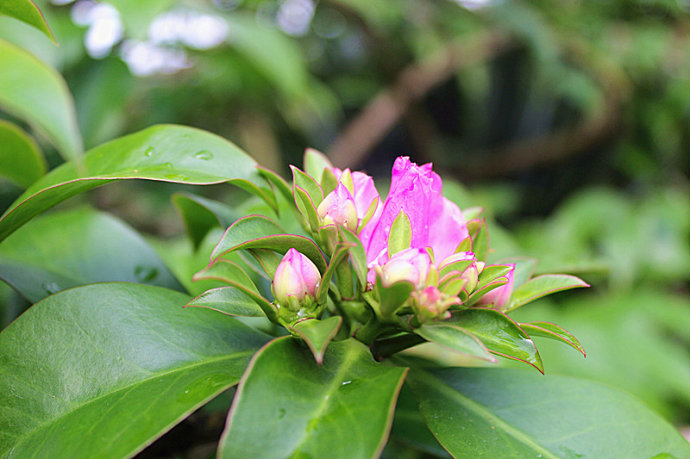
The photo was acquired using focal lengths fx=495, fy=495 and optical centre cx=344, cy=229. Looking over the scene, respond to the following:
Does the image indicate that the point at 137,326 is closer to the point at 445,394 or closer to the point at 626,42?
the point at 445,394

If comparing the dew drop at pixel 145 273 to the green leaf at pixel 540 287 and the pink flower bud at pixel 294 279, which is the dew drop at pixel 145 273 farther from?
the green leaf at pixel 540 287

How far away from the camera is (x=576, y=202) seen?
247 centimetres

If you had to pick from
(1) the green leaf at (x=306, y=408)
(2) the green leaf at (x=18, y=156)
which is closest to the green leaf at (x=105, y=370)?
(1) the green leaf at (x=306, y=408)

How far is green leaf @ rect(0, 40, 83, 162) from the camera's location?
438 mm

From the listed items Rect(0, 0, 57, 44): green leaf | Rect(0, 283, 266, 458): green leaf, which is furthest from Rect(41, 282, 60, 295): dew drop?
Rect(0, 0, 57, 44): green leaf

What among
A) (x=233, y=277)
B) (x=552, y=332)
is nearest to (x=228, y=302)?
(x=233, y=277)

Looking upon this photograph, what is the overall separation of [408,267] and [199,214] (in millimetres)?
293

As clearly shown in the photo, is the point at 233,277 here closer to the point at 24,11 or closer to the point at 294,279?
the point at 294,279

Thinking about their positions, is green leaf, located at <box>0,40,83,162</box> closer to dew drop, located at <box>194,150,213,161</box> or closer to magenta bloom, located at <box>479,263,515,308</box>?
dew drop, located at <box>194,150,213,161</box>

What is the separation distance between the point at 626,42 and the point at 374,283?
10.7ft

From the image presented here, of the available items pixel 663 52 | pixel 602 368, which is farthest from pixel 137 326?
pixel 663 52

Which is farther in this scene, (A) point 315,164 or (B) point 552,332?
(A) point 315,164

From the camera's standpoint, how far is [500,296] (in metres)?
0.42

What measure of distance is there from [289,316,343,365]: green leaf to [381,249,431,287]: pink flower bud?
0.05m
